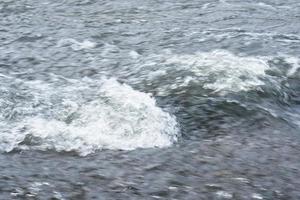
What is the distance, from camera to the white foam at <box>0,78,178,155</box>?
4930 mm

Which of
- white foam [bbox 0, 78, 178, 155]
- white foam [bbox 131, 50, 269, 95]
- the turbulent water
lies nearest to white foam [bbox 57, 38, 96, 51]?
the turbulent water

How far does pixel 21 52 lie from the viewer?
307 inches

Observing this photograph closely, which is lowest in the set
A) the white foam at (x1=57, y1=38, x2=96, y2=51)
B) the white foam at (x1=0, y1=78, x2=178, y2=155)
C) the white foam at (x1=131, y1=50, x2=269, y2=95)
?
the white foam at (x1=0, y1=78, x2=178, y2=155)

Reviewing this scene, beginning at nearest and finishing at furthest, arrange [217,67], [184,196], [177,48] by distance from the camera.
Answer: [184,196] < [217,67] < [177,48]

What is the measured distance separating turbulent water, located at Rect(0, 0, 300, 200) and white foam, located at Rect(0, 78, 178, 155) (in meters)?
0.01

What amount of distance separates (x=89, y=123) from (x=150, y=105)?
757mm

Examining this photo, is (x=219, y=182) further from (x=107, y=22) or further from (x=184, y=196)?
(x=107, y=22)

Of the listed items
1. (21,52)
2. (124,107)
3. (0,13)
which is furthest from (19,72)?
(0,13)

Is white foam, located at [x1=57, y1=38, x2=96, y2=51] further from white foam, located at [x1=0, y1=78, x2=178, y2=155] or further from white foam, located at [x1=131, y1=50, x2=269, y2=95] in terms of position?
white foam, located at [x1=0, y1=78, x2=178, y2=155]

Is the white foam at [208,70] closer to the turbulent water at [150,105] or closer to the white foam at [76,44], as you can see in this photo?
the turbulent water at [150,105]

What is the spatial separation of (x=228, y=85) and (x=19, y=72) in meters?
2.78

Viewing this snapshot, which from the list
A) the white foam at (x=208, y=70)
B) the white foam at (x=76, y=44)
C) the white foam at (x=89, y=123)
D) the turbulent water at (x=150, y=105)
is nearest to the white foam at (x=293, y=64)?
the turbulent water at (x=150, y=105)

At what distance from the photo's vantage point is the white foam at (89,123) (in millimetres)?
4930

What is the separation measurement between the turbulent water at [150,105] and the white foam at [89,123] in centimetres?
1
